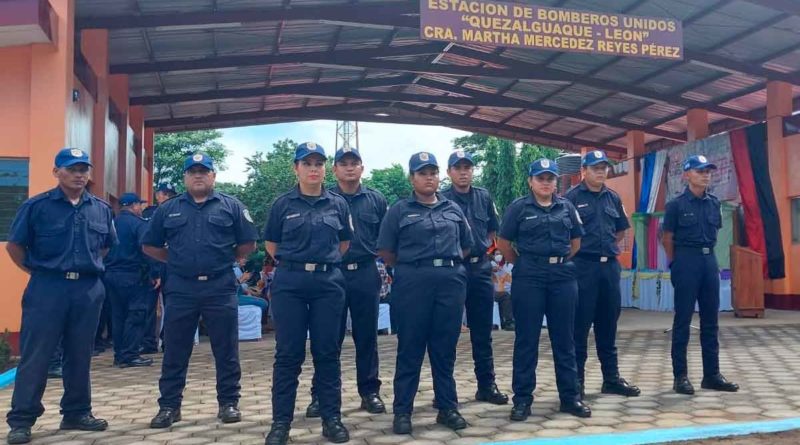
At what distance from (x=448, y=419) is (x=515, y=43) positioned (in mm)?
6013

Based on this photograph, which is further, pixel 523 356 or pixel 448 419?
pixel 523 356

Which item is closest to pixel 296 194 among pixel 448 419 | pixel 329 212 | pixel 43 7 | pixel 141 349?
pixel 329 212

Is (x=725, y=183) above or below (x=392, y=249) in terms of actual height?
above

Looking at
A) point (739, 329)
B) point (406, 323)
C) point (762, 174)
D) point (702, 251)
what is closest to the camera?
point (406, 323)

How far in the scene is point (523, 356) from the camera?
4445 mm

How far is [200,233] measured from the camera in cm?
436

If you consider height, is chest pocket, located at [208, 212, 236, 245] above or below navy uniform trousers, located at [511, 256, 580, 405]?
above

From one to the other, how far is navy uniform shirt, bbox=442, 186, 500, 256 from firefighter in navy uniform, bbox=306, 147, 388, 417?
0.63 meters

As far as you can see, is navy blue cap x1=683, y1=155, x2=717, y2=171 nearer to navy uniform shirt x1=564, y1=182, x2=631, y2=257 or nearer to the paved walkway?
navy uniform shirt x1=564, y1=182, x2=631, y2=257

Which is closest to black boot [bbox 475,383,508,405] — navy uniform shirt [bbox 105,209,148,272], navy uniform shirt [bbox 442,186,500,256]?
navy uniform shirt [bbox 442,186,500,256]

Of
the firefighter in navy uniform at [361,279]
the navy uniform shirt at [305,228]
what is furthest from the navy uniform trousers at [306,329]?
the firefighter in navy uniform at [361,279]

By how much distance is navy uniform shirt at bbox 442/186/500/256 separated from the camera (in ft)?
16.1

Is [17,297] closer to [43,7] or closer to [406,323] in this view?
[43,7]

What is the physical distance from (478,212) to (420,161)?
901mm
